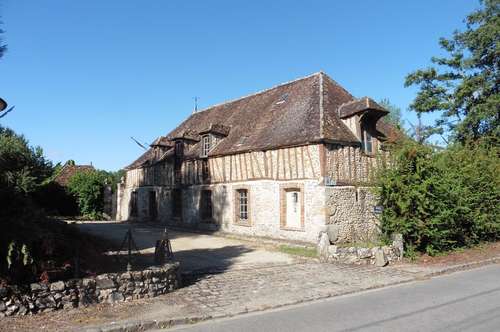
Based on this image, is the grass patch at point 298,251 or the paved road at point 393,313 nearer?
the paved road at point 393,313

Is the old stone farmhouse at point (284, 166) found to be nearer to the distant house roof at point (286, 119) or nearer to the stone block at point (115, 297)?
the distant house roof at point (286, 119)

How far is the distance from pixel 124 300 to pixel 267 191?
8.18m

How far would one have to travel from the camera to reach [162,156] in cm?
2038

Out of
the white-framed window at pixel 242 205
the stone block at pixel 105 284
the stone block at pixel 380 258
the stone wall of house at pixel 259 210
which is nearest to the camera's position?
the stone block at pixel 105 284

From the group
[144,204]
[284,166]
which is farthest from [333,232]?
[144,204]

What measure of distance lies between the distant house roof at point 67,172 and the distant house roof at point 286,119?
1505 cm

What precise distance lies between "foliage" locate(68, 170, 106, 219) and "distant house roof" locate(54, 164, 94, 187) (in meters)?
2.06

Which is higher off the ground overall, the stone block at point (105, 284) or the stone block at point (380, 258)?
the stone block at point (105, 284)

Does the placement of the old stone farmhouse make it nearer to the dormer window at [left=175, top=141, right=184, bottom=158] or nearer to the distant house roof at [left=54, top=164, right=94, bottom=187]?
the dormer window at [left=175, top=141, right=184, bottom=158]

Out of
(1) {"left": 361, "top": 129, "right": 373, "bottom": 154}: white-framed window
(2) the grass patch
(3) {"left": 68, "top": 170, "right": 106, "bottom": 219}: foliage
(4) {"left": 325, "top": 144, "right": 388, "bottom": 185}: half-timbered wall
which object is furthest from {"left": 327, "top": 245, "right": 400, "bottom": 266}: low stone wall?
(3) {"left": 68, "top": 170, "right": 106, "bottom": 219}: foliage

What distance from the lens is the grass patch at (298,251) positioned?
37.1 feet

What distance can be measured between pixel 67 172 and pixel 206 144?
1792 centimetres

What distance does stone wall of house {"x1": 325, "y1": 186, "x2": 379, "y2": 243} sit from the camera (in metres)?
12.4

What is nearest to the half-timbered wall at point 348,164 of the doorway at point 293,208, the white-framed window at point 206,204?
the doorway at point 293,208
